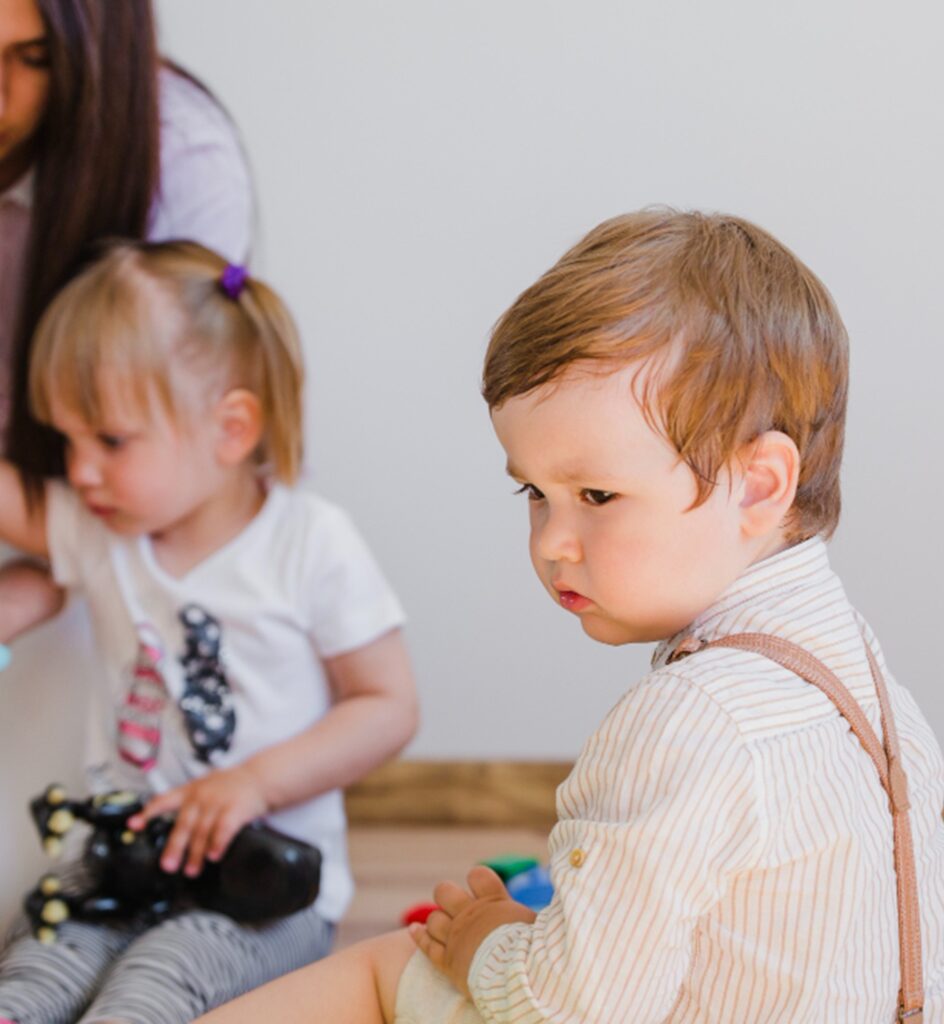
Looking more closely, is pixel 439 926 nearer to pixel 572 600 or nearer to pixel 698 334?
pixel 572 600

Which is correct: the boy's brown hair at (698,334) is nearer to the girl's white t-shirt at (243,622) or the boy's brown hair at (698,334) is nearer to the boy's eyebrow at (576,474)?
the boy's eyebrow at (576,474)

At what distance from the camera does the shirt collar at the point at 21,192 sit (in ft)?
3.99

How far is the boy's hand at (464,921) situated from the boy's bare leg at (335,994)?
31mm

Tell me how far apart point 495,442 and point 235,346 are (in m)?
0.43

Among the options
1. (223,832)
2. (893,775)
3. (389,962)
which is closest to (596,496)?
(893,775)

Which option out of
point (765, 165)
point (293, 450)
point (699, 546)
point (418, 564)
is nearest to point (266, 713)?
point (293, 450)

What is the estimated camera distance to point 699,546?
719 millimetres

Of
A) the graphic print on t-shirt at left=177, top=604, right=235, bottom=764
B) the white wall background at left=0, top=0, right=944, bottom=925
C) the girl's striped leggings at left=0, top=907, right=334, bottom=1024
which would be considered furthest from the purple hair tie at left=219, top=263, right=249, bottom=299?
the girl's striped leggings at left=0, top=907, right=334, bottom=1024

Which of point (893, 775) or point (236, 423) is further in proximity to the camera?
point (236, 423)

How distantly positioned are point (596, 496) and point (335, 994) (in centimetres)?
36

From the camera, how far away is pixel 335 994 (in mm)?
844

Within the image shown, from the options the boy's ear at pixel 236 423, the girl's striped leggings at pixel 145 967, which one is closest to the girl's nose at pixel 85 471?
the boy's ear at pixel 236 423

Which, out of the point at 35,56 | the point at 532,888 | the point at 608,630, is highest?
the point at 35,56

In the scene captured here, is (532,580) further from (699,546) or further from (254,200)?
(699,546)
